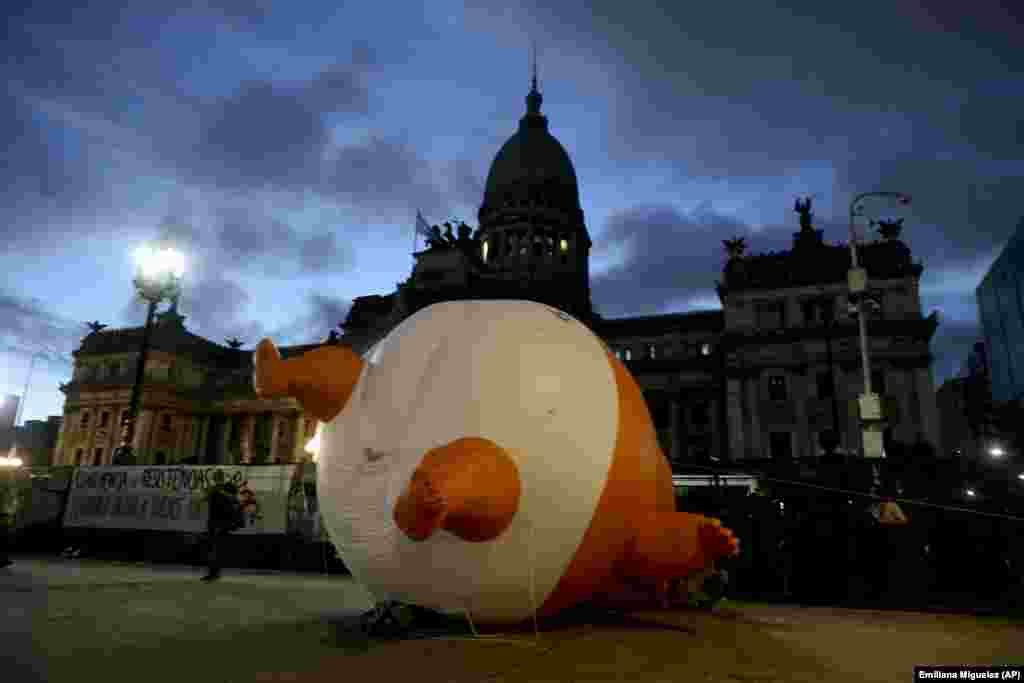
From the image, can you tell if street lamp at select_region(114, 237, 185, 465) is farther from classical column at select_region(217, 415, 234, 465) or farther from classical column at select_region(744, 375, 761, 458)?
classical column at select_region(217, 415, 234, 465)

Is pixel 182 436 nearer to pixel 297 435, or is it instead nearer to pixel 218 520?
pixel 297 435

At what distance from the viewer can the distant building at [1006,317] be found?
48156 millimetres

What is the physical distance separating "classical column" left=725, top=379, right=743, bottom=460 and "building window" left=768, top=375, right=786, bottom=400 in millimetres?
2465

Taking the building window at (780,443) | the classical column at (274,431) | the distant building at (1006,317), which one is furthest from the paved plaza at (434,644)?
the classical column at (274,431)

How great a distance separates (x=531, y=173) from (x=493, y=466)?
68884 mm

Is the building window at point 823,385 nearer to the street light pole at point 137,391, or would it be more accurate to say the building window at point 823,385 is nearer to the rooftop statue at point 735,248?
the rooftop statue at point 735,248

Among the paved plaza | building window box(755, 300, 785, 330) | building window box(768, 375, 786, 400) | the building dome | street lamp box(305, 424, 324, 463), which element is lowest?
the paved plaza

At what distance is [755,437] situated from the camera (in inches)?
1943

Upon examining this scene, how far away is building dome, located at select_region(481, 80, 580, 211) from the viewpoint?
69.4 m

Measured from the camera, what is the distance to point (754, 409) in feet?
165

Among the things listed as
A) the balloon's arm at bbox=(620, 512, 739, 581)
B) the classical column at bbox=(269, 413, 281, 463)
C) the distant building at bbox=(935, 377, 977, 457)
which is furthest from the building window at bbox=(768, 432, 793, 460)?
the classical column at bbox=(269, 413, 281, 463)

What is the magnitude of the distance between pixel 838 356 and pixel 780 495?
43.2m

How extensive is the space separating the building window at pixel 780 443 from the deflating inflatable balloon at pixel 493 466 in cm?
4762

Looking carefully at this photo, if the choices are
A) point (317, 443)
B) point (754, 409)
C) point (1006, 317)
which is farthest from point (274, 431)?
point (1006, 317)
